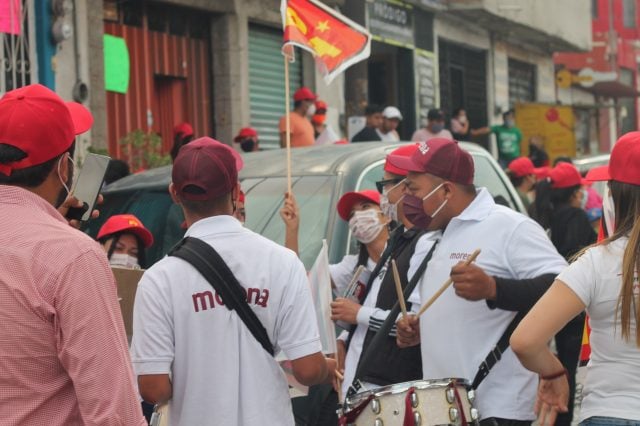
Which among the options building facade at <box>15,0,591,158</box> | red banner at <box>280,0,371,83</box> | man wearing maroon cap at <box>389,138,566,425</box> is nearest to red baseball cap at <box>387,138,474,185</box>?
man wearing maroon cap at <box>389,138,566,425</box>

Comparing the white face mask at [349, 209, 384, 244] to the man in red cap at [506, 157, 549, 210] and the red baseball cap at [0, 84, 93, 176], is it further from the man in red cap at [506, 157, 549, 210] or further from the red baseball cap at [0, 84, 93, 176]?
the man in red cap at [506, 157, 549, 210]

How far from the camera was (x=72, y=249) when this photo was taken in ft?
10.3

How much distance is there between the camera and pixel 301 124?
15.2m

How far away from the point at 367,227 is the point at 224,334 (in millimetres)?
2699

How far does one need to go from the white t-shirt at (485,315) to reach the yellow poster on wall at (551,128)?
22.0 meters

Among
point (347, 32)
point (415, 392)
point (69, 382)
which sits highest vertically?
point (347, 32)

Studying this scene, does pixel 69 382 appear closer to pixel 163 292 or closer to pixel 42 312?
pixel 42 312

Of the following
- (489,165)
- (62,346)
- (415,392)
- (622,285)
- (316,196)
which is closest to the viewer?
(62,346)

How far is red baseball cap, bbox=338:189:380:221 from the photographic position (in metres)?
7.12

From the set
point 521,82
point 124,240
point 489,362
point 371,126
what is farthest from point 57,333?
point 521,82

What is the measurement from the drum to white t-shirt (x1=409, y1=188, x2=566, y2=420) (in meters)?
0.56

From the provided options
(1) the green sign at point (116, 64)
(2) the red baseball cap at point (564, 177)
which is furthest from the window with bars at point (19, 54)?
(2) the red baseball cap at point (564, 177)

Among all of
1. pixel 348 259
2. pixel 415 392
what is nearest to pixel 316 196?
pixel 348 259

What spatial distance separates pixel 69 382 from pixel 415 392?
1.95m
